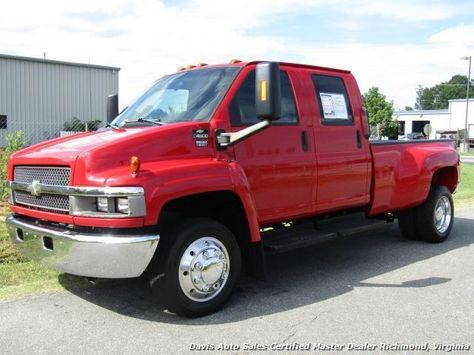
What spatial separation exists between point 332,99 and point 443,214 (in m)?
2.97

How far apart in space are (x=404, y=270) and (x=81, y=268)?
367 cm

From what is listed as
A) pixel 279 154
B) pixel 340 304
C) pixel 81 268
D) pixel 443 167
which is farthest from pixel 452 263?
pixel 81 268

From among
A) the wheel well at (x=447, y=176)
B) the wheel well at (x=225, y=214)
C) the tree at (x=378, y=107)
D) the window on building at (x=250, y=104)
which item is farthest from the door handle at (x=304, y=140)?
the tree at (x=378, y=107)

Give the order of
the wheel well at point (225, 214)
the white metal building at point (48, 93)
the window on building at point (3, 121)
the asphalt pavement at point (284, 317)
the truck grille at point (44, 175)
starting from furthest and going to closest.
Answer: the white metal building at point (48, 93) < the window on building at point (3, 121) < the wheel well at point (225, 214) < the truck grille at point (44, 175) < the asphalt pavement at point (284, 317)

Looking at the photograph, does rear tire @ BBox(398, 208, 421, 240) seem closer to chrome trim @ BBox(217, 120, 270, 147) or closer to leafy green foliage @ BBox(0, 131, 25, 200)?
chrome trim @ BBox(217, 120, 270, 147)

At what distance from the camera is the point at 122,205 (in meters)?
4.29

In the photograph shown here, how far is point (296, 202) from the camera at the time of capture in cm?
570

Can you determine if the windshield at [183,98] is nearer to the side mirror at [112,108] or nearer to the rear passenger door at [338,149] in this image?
the side mirror at [112,108]

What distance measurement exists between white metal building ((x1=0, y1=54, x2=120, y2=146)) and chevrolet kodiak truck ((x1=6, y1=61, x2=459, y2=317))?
74.0 feet

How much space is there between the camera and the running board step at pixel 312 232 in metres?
5.58

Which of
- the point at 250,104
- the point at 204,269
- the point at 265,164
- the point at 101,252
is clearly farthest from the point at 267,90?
the point at 101,252

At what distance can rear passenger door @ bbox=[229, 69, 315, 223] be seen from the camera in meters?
5.23

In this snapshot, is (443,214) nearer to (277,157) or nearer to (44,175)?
(277,157)

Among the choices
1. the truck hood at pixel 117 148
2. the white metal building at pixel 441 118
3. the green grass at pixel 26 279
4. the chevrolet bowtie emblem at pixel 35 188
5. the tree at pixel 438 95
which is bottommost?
the green grass at pixel 26 279
